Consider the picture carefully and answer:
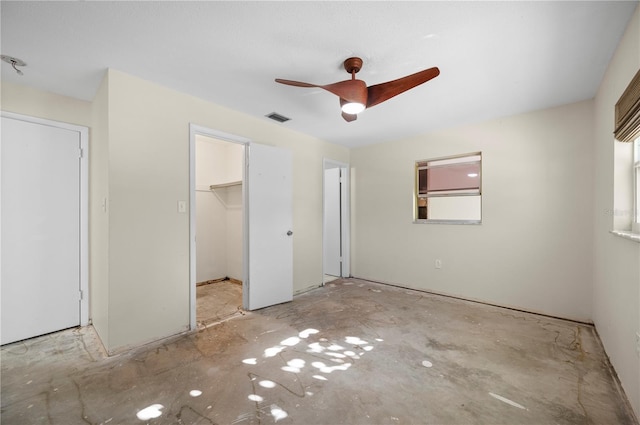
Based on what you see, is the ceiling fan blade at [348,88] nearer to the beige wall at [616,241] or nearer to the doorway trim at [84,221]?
the beige wall at [616,241]

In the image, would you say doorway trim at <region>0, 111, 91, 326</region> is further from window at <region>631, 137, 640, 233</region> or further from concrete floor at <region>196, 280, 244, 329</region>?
window at <region>631, 137, 640, 233</region>

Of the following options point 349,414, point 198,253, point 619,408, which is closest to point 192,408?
point 349,414

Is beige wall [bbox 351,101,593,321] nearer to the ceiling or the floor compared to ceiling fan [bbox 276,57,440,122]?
nearer to the floor

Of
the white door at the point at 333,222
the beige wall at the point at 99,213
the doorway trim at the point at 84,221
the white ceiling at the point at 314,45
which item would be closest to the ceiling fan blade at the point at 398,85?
the white ceiling at the point at 314,45

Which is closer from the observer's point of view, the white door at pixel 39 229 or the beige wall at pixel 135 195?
the beige wall at pixel 135 195

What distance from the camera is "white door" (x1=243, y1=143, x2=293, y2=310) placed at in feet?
10.7

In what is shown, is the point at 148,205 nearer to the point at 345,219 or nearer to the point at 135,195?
the point at 135,195

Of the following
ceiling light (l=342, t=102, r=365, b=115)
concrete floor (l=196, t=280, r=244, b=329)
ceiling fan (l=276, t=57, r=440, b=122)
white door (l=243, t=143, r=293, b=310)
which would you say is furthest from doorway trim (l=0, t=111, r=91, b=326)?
ceiling light (l=342, t=102, r=365, b=115)

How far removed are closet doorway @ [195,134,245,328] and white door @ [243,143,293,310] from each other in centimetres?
90

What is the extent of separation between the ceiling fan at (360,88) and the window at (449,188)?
2165mm

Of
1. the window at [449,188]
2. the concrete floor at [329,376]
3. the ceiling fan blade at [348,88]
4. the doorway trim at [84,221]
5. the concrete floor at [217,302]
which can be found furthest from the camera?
the window at [449,188]

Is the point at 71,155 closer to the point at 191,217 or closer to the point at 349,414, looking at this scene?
the point at 191,217

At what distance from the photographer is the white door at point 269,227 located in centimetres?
327

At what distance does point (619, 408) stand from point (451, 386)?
3.09ft
